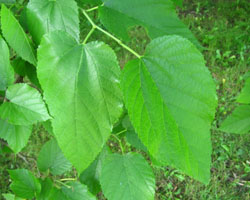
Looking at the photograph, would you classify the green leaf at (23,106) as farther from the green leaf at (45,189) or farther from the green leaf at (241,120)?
the green leaf at (241,120)

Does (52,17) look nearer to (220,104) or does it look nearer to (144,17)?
(144,17)

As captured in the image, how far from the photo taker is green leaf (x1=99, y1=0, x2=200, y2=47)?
69 cm

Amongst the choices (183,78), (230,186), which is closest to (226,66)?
(230,186)

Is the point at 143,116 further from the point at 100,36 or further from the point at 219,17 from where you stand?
the point at 219,17

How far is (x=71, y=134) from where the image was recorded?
20.1 inches

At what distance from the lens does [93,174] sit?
1.01 metres

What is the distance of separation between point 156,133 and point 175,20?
318 mm

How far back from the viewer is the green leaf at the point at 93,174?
1.00 meters

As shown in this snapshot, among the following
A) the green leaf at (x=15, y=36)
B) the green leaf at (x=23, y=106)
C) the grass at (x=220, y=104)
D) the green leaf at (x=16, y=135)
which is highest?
the green leaf at (x=15, y=36)

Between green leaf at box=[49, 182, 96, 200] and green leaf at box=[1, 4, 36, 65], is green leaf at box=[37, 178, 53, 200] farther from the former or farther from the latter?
green leaf at box=[1, 4, 36, 65]

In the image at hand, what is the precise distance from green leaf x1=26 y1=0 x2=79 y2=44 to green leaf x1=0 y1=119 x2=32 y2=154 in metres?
0.35

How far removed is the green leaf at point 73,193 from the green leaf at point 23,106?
37 centimetres

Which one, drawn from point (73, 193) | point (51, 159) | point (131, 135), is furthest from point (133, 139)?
point (51, 159)

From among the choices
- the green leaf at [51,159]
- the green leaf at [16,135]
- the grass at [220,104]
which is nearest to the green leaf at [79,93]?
the green leaf at [16,135]
